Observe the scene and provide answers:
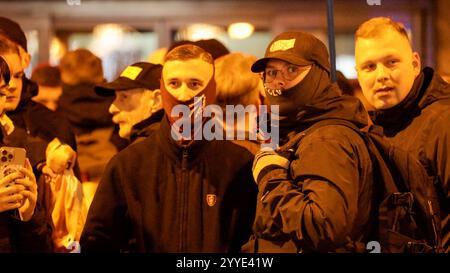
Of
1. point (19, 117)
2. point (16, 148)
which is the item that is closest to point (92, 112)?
point (19, 117)

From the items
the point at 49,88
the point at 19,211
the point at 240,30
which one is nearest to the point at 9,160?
the point at 19,211

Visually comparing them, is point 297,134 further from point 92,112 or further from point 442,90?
point 92,112

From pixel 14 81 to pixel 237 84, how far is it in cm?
97

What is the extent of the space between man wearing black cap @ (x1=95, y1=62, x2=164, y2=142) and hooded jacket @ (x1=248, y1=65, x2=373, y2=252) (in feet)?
3.26

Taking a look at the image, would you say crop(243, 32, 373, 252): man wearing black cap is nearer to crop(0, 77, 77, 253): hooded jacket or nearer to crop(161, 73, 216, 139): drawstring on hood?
crop(161, 73, 216, 139): drawstring on hood

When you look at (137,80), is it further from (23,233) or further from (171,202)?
(23,233)

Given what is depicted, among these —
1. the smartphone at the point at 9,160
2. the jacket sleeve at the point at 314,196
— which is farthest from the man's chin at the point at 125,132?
the jacket sleeve at the point at 314,196

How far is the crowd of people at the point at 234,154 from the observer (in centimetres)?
297

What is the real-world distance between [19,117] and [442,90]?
1.84m

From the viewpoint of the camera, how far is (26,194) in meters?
3.35

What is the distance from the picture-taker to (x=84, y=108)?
191 inches

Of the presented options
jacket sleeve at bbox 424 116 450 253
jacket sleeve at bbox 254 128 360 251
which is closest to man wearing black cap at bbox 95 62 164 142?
jacket sleeve at bbox 254 128 360 251

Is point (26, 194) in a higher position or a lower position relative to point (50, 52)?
lower

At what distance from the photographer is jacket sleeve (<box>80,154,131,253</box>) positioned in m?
3.46
